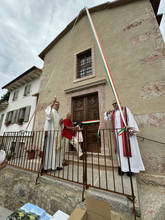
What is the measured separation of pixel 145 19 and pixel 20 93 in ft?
39.4

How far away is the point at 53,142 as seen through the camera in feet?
9.85

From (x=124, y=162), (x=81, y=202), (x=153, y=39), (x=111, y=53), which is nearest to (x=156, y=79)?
(x=153, y=39)

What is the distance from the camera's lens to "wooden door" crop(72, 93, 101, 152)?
13.9ft

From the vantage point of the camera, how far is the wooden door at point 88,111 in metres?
4.24

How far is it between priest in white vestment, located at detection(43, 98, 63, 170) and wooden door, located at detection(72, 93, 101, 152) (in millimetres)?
1509

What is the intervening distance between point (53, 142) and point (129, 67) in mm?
4023

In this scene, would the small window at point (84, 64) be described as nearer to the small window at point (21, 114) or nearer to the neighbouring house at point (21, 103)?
the neighbouring house at point (21, 103)

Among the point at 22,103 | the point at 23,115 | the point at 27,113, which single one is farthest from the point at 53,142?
the point at 22,103

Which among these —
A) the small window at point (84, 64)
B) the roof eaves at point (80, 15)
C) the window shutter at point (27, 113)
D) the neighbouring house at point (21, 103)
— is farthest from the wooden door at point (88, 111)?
the window shutter at point (27, 113)

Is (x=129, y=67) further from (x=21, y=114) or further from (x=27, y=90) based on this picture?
(x=27, y=90)

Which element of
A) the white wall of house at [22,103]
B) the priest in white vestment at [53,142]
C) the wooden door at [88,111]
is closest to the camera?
the priest in white vestment at [53,142]

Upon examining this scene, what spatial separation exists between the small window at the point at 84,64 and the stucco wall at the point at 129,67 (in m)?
0.30

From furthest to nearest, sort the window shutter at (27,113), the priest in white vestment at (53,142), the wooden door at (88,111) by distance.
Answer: the window shutter at (27,113), the wooden door at (88,111), the priest in white vestment at (53,142)

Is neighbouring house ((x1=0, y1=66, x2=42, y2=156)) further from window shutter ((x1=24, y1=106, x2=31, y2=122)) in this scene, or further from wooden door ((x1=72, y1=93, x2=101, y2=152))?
wooden door ((x1=72, y1=93, x2=101, y2=152))
